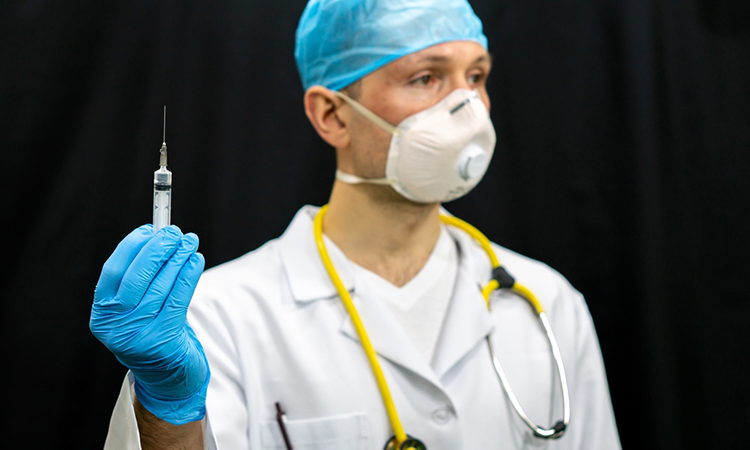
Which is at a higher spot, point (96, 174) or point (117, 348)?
point (96, 174)

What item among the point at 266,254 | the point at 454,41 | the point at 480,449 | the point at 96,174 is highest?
the point at 454,41

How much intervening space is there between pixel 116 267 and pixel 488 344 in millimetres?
822

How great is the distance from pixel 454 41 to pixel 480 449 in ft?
2.90

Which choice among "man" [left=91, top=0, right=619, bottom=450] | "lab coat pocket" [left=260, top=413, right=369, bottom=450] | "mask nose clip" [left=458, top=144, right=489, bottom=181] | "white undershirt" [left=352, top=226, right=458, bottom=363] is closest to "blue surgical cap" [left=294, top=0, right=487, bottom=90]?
"man" [left=91, top=0, right=619, bottom=450]

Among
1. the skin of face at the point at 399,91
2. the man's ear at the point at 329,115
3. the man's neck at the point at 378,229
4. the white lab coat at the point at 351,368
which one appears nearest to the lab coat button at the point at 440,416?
the white lab coat at the point at 351,368

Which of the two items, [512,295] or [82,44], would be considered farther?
[82,44]

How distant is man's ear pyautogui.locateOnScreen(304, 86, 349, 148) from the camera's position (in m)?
1.47

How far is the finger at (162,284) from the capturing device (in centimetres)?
96

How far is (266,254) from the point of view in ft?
4.97

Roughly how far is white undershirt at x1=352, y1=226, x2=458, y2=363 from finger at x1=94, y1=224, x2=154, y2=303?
0.55m

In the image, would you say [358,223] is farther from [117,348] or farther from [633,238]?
[633,238]

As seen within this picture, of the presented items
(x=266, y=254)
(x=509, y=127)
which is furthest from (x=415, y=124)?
(x=509, y=127)

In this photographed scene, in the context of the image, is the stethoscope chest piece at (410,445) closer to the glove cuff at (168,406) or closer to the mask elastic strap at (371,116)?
the glove cuff at (168,406)

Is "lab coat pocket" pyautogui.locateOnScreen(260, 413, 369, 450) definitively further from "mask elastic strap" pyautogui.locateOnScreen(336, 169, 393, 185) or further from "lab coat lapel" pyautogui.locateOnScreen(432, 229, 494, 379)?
"mask elastic strap" pyautogui.locateOnScreen(336, 169, 393, 185)
